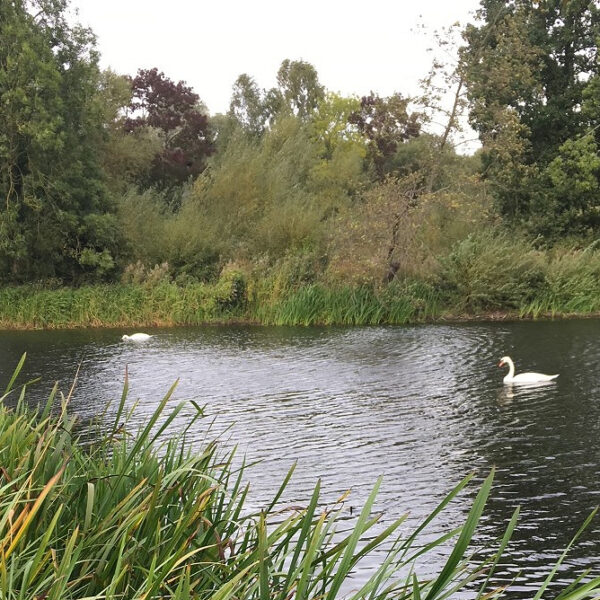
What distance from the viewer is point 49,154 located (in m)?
25.0

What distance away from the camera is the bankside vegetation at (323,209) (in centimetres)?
2378

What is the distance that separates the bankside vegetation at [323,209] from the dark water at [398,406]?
2440mm

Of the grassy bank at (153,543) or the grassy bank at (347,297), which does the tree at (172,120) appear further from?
the grassy bank at (153,543)

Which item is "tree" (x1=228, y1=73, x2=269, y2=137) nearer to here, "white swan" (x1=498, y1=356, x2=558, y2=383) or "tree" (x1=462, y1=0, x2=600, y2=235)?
"tree" (x1=462, y1=0, x2=600, y2=235)

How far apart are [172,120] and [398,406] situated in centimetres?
2853

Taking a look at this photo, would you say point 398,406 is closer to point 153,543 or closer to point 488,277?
point 153,543

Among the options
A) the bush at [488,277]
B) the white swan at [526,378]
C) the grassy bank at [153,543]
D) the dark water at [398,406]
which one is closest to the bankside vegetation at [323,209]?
the bush at [488,277]

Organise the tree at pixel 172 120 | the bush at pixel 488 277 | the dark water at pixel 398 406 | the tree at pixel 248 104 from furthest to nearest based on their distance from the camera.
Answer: the tree at pixel 248 104
the tree at pixel 172 120
the bush at pixel 488 277
the dark water at pixel 398 406

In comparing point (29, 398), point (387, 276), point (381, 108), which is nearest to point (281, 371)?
point (29, 398)

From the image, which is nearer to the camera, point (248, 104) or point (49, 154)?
point (49, 154)

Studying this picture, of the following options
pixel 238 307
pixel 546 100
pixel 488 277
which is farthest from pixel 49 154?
pixel 546 100

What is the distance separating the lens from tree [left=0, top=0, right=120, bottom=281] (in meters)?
24.3

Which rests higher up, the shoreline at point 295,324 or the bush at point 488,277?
the bush at point 488,277

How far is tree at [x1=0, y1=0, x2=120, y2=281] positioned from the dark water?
4920 millimetres
